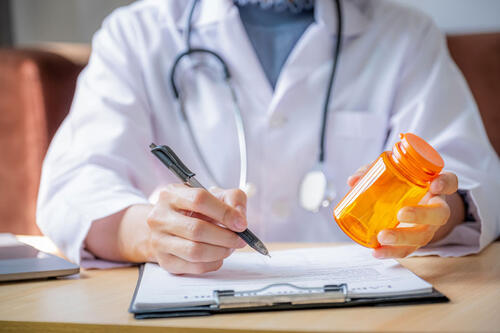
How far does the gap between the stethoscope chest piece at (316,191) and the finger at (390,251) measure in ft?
1.26

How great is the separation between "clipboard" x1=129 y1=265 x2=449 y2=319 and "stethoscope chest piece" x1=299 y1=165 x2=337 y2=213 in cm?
50

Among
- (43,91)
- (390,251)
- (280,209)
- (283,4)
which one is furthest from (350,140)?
(43,91)

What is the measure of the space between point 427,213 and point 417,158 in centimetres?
9

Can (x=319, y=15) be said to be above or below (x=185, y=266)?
above

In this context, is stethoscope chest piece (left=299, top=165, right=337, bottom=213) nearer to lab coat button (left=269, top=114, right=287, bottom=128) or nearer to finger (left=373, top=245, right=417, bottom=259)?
lab coat button (left=269, top=114, right=287, bottom=128)

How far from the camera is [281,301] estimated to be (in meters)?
0.53

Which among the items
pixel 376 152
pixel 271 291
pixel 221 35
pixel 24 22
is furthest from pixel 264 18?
pixel 24 22

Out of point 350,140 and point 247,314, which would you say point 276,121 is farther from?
point 247,314

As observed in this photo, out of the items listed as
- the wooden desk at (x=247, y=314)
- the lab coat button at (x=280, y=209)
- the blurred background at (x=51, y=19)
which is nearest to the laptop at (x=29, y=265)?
the wooden desk at (x=247, y=314)

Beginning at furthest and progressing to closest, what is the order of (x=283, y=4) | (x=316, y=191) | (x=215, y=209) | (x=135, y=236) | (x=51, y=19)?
(x=51, y=19)
(x=283, y=4)
(x=316, y=191)
(x=135, y=236)
(x=215, y=209)

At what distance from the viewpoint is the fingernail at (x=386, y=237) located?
2.02ft

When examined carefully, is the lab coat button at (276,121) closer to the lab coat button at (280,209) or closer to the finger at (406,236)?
the lab coat button at (280,209)

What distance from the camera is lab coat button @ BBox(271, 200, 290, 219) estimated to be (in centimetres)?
108

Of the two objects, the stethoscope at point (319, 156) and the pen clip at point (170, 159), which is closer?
the pen clip at point (170, 159)
